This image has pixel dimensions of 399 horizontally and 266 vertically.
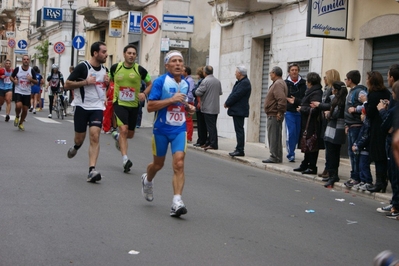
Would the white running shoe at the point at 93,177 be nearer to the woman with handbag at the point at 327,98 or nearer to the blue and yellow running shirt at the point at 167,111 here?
the blue and yellow running shirt at the point at 167,111

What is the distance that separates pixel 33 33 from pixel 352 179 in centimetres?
5097

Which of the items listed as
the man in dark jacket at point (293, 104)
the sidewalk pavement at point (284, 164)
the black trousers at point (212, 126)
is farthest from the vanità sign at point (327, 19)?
the black trousers at point (212, 126)

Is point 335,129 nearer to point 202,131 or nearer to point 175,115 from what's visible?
point 175,115

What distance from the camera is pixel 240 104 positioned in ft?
55.1

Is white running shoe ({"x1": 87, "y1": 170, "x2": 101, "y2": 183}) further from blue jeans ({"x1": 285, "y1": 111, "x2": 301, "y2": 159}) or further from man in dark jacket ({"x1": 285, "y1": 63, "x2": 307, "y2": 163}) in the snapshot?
blue jeans ({"x1": 285, "y1": 111, "x2": 301, "y2": 159})

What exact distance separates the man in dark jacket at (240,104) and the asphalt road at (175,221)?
10.8ft

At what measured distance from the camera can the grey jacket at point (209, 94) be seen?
17.9 metres

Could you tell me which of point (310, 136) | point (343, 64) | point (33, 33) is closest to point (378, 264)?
point (310, 136)

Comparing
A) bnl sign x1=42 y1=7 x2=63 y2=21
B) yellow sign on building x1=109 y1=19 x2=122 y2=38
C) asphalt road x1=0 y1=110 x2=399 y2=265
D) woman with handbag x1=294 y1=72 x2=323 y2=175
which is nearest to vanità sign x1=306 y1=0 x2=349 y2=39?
woman with handbag x1=294 y1=72 x2=323 y2=175

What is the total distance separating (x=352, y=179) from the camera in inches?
479

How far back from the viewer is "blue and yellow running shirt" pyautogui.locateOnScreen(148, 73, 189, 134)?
8.56m

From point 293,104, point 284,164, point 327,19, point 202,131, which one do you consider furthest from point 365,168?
point 202,131

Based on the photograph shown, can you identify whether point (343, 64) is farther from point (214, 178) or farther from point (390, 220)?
point (390, 220)

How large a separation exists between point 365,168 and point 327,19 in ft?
17.2
